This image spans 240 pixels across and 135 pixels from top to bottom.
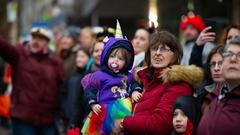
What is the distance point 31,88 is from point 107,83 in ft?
11.1

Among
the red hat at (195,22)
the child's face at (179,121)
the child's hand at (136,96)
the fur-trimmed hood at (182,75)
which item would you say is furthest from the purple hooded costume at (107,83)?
the red hat at (195,22)

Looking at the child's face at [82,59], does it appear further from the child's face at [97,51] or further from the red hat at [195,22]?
the red hat at [195,22]

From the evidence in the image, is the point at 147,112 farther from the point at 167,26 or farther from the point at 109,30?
the point at 167,26

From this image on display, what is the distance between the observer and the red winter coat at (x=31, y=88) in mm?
8805

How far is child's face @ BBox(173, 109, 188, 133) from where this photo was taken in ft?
17.6

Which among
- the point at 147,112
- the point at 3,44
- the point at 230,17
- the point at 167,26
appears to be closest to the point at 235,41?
the point at 147,112

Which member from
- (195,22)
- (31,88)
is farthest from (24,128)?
(195,22)

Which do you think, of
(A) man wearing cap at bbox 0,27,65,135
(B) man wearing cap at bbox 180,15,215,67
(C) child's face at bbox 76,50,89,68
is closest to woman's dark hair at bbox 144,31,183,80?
(B) man wearing cap at bbox 180,15,215,67

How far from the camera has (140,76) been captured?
579 centimetres

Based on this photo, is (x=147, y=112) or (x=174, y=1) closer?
(x=147, y=112)

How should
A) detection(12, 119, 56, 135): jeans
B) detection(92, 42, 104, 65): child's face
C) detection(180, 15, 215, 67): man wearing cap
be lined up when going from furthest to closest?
detection(12, 119, 56, 135): jeans < detection(92, 42, 104, 65): child's face < detection(180, 15, 215, 67): man wearing cap

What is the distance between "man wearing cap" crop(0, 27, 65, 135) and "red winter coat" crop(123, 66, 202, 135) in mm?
3556

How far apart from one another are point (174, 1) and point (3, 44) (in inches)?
266

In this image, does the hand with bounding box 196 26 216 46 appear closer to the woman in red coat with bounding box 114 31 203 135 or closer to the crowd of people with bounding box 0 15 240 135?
the crowd of people with bounding box 0 15 240 135
